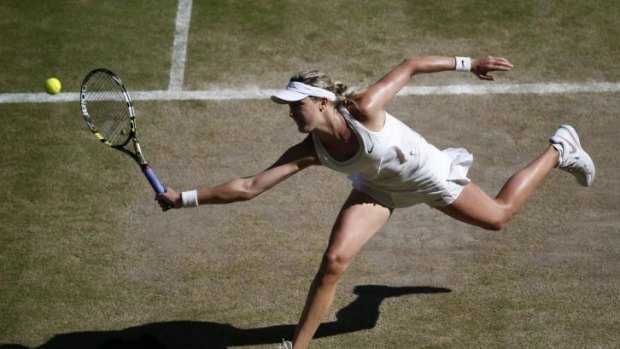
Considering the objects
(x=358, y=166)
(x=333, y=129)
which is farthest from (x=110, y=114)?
(x=358, y=166)

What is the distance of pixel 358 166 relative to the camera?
22.0ft

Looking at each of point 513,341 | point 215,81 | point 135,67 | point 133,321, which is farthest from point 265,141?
point 513,341

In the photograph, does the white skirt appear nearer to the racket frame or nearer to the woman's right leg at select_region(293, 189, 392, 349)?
the woman's right leg at select_region(293, 189, 392, 349)

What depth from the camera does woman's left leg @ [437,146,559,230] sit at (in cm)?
728

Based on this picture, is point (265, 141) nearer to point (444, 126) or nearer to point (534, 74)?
point (444, 126)

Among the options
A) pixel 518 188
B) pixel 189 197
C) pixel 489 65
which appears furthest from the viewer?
pixel 518 188

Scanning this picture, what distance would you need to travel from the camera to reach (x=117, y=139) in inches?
308

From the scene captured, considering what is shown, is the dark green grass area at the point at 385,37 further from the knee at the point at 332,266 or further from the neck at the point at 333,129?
the knee at the point at 332,266

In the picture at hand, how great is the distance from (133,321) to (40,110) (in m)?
3.24

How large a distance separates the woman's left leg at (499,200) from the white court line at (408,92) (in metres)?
2.26

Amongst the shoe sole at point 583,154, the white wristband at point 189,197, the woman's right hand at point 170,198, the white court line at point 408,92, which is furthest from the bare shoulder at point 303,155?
the white court line at point 408,92

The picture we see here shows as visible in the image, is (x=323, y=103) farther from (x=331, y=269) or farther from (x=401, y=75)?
(x=331, y=269)

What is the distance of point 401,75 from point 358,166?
2.46 ft

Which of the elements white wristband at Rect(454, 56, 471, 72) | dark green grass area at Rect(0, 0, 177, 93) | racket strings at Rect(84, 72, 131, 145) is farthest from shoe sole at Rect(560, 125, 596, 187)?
dark green grass area at Rect(0, 0, 177, 93)
